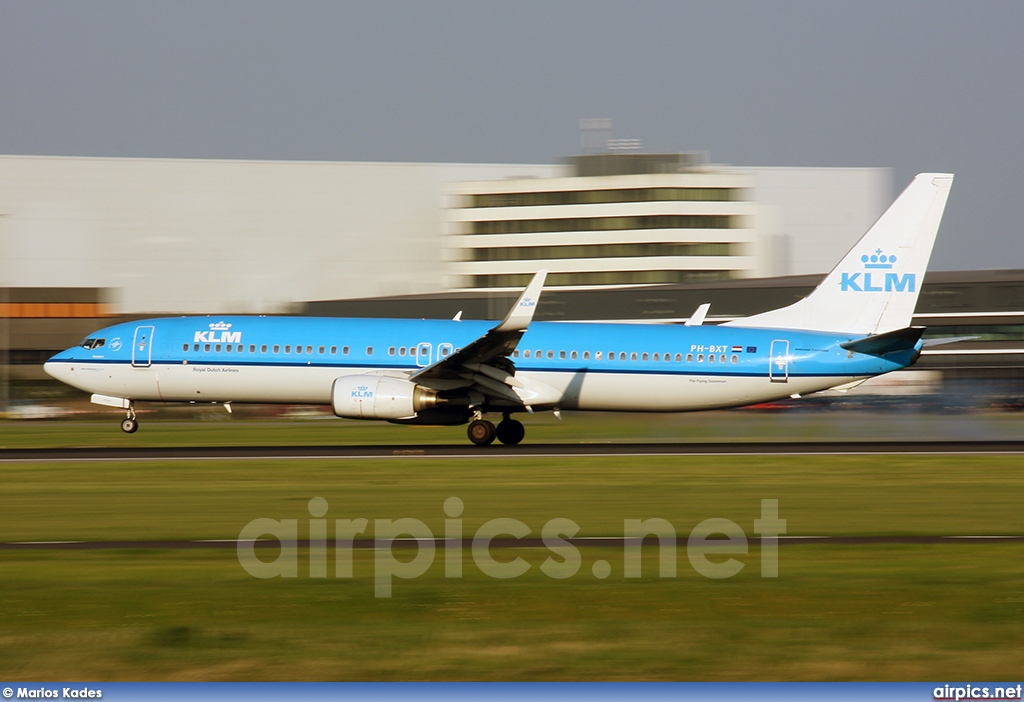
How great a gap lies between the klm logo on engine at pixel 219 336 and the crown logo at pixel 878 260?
17.5 m

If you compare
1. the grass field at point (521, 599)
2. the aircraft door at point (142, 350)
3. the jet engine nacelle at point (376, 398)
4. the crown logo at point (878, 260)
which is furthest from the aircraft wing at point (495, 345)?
the crown logo at point (878, 260)

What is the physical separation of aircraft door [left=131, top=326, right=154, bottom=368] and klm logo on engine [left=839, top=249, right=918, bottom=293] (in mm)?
19436

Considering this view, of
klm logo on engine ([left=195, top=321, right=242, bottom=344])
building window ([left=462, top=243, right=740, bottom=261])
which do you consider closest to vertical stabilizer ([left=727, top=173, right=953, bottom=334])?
klm logo on engine ([left=195, top=321, right=242, bottom=344])

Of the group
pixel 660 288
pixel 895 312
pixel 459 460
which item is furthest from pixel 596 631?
pixel 660 288

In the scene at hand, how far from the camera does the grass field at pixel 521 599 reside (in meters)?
9.27

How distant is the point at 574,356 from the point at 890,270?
361 inches

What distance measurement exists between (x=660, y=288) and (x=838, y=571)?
61.4m

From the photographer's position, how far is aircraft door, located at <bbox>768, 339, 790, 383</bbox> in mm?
31266

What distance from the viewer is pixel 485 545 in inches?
589

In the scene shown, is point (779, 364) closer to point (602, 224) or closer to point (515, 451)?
point (515, 451)

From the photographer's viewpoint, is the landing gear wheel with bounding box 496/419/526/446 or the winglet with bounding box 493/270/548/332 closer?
the winglet with bounding box 493/270/548/332

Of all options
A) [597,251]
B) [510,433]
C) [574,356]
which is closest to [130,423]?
[510,433]

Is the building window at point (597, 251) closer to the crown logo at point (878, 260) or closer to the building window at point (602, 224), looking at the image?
the building window at point (602, 224)

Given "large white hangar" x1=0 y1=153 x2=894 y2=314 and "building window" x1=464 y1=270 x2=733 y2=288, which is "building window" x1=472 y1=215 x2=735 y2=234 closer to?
"large white hangar" x1=0 y1=153 x2=894 y2=314
